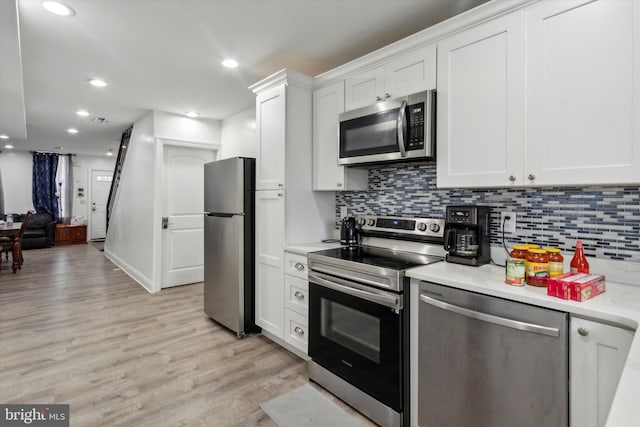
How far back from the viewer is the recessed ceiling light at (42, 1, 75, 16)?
2.04 metres

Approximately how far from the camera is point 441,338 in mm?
1628

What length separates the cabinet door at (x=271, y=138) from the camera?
9.06 ft

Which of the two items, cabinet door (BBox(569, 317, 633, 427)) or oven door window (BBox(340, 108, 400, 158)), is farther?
oven door window (BBox(340, 108, 400, 158))

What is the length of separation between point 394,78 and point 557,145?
3.62 feet

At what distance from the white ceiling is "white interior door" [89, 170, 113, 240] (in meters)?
6.31

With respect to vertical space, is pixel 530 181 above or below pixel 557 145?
below

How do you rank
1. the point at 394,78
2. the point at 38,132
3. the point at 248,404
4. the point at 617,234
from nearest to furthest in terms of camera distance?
the point at 617,234, the point at 248,404, the point at 394,78, the point at 38,132

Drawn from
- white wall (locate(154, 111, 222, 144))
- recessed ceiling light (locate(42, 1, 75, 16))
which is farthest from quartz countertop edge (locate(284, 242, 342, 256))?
white wall (locate(154, 111, 222, 144))

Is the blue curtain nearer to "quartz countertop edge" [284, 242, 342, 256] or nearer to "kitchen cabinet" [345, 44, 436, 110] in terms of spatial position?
"quartz countertop edge" [284, 242, 342, 256]

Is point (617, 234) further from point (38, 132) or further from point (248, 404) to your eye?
point (38, 132)

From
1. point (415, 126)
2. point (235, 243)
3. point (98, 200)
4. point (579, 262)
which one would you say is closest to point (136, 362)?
point (235, 243)

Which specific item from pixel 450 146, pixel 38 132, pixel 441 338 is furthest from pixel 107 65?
pixel 38 132

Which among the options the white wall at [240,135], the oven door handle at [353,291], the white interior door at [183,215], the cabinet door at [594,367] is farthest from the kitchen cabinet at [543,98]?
the white interior door at [183,215]

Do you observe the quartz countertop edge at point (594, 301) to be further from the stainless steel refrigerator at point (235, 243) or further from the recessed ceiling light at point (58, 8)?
the recessed ceiling light at point (58, 8)
